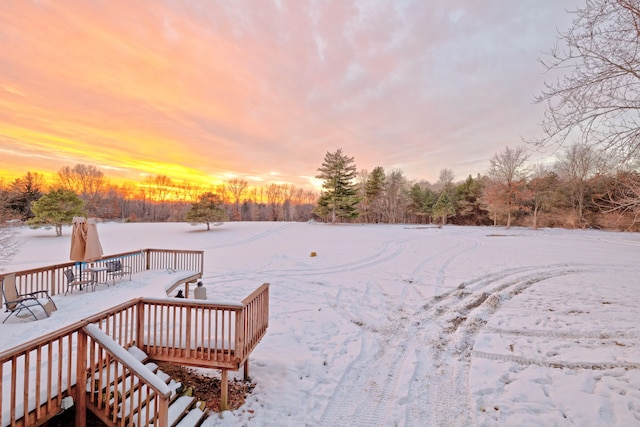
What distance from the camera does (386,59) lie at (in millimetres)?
12031

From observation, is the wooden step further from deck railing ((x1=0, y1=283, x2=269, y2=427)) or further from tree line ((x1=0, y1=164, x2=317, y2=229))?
tree line ((x1=0, y1=164, x2=317, y2=229))

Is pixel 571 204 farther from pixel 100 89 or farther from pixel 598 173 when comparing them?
pixel 100 89

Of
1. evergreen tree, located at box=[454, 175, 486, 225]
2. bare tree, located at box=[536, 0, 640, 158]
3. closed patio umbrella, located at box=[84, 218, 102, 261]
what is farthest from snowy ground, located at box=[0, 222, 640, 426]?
evergreen tree, located at box=[454, 175, 486, 225]

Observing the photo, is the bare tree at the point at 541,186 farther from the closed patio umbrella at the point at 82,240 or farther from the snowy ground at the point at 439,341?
the closed patio umbrella at the point at 82,240

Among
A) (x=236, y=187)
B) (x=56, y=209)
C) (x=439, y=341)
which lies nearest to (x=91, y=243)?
(x=439, y=341)

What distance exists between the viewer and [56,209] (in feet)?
64.4

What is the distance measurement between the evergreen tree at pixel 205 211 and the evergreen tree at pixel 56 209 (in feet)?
27.5

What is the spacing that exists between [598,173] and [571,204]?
33.0 metres

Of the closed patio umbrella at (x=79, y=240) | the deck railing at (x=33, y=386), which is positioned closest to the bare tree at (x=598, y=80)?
the deck railing at (x=33, y=386)

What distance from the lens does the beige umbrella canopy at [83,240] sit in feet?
20.8

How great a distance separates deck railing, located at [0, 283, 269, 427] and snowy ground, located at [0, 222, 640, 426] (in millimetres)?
875

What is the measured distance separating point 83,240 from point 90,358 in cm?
516

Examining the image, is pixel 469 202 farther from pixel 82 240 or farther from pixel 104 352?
pixel 104 352

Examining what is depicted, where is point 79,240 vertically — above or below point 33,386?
above
